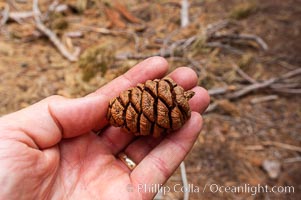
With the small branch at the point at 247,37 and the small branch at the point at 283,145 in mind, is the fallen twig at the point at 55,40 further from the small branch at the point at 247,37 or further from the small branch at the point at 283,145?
the small branch at the point at 283,145

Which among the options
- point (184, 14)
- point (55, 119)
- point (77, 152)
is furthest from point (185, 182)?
point (184, 14)

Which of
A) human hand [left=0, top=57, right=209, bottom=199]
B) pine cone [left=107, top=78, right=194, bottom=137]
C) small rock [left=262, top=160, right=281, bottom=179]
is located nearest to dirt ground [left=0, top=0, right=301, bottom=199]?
small rock [left=262, top=160, right=281, bottom=179]

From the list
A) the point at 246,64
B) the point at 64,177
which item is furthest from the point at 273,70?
the point at 64,177

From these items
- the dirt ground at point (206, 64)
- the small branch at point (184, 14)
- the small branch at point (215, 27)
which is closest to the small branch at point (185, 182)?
the dirt ground at point (206, 64)

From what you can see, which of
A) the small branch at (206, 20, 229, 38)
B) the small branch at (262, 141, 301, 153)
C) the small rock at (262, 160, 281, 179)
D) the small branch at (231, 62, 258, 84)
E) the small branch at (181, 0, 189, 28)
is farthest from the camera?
the small branch at (181, 0, 189, 28)

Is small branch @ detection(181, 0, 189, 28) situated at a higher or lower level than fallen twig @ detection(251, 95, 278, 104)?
higher

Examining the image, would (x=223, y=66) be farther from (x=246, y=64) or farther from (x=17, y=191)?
(x=17, y=191)

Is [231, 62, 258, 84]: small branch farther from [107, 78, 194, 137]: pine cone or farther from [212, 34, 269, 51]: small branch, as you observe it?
[107, 78, 194, 137]: pine cone
